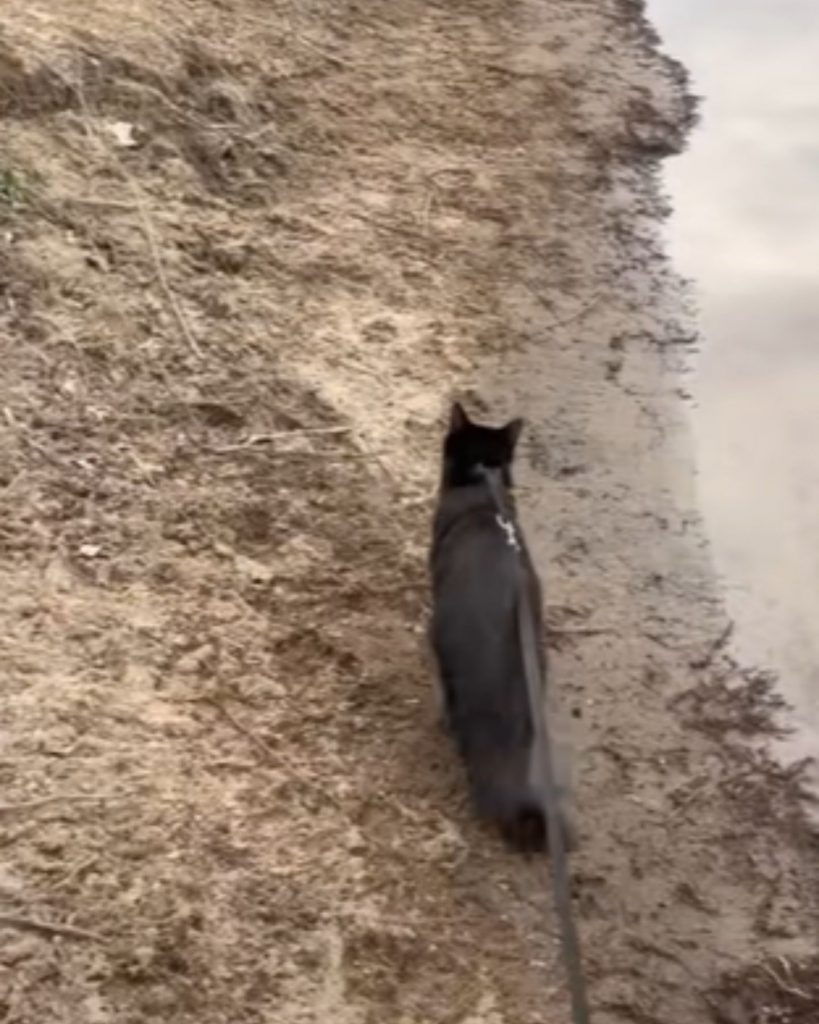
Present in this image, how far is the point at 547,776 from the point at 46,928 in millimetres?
1371

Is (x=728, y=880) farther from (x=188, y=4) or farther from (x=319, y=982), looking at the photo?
(x=188, y=4)

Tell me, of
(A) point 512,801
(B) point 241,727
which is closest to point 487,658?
(A) point 512,801

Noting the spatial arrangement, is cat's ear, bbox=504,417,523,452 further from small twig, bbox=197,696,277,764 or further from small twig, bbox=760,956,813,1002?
small twig, bbox=760,956,813,1002

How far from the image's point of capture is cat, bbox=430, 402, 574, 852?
527cm

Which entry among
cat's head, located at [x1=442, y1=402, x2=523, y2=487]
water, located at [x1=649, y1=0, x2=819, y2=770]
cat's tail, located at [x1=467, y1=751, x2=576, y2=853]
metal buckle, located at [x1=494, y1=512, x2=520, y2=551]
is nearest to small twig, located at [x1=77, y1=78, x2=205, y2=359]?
cat's head, located at [x1=442, y1=402, x2=523, y2=487]

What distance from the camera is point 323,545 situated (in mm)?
6371

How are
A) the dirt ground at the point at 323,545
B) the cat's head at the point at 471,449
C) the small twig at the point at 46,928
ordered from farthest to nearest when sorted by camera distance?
the cat's head at the point at 471,449 < the dirt ground at the point at 323,545 < the small twig at the point at 46,928

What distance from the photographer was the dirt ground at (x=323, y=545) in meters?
4.89

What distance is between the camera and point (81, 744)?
519 centimetres

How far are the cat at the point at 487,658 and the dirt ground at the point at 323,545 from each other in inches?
4.5

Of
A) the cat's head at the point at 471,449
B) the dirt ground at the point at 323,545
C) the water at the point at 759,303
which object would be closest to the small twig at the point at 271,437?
the dirt ground at the point at 323,545

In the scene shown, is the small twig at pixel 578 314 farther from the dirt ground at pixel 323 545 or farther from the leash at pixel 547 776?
the leash at pixel 547 776

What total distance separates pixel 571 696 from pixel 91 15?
13.7 feet

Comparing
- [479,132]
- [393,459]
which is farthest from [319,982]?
[479,132]
